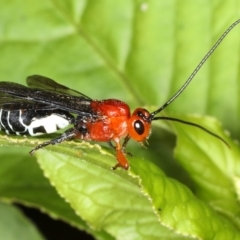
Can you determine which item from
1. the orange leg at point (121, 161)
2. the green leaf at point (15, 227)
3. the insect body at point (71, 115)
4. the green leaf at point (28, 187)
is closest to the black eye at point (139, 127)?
the insect body at point (71, 115)

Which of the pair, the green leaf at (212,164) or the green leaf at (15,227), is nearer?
the green leaf at (212,164)

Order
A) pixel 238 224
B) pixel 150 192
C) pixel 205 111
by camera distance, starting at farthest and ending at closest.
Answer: pixel 205 111, pixel 238 224, pixel 150 192

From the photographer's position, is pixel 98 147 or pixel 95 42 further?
pixel 95 42

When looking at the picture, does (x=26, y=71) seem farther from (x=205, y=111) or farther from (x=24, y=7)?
(x=205, y=111)

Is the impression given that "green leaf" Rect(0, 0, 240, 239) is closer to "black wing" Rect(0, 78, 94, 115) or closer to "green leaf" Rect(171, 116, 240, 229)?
"green leaf" Rect(171, 116, 240, 229)

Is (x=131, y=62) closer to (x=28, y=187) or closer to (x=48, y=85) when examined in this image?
(x=48, y=85)

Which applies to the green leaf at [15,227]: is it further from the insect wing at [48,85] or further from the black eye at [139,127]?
the black eye at [139,127]

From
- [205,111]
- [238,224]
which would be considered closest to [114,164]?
[238,224]
